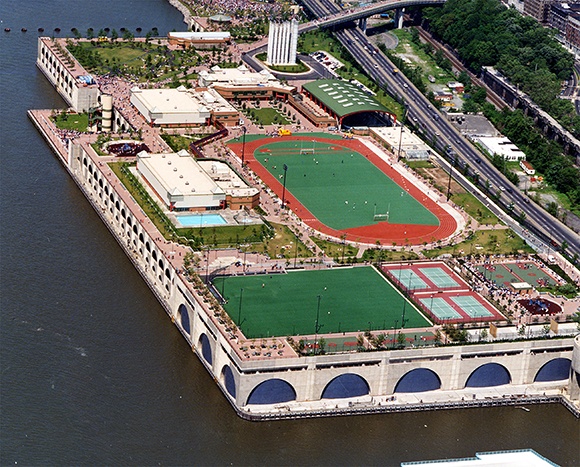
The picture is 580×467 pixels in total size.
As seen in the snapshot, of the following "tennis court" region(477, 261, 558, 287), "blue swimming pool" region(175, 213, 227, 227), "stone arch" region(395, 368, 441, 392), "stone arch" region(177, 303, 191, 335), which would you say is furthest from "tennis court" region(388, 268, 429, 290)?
"stone arch" region(177, 303, 191, 335)

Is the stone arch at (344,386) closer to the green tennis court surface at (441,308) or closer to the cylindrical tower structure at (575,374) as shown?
the green tennis court surface at (441,308)

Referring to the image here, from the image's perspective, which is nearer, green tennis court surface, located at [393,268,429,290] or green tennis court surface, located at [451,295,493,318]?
green tennis court surface, located at [451,295,493,318]

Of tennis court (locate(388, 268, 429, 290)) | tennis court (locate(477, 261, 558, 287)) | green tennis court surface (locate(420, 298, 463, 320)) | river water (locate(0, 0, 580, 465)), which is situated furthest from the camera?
tennis court (locate(477, 261, 558, 287))

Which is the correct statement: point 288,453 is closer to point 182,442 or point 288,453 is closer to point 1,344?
point 182,442

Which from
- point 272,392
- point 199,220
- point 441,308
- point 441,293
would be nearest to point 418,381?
point 441,308

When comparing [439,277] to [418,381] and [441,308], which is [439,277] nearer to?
[441,308]

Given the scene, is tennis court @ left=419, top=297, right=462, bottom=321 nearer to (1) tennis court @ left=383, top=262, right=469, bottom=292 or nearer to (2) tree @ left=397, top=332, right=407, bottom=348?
(1) tennis court @ left=383, top=262, right=469, bottom=292
